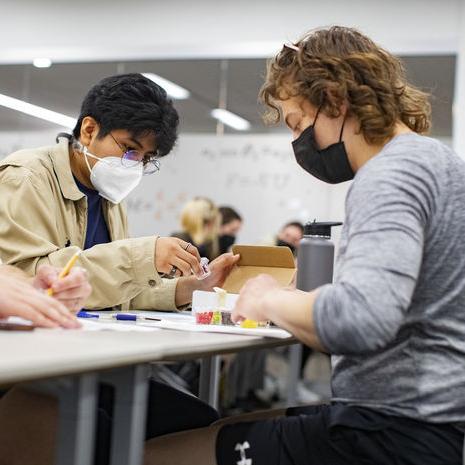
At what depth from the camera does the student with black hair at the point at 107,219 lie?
1.50 meters

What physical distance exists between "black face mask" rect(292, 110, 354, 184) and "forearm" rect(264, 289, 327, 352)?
12.2 inches

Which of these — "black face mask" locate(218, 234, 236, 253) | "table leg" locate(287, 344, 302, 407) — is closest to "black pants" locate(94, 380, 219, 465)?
"table leg" locate(287, 344, 302, 407)

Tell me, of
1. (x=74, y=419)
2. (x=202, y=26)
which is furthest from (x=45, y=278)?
(x=202, y=26)

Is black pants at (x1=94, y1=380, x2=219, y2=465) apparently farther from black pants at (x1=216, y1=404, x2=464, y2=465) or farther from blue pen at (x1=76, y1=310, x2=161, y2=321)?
black pants at (x1=216, y1=404, x2=464, y2=465)

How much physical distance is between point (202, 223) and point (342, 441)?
3776 mm

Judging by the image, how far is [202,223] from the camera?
15.9 ft

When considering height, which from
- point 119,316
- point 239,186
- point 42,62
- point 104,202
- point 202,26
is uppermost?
point 202,26

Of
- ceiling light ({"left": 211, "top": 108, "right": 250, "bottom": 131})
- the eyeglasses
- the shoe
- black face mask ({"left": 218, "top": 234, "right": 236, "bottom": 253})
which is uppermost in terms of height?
ceiling light ({"left": 211, "top": 108, "right": 250, "bottom": 131})

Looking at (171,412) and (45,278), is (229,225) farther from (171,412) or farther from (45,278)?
(45,278)

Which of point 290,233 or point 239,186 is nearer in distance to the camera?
point 290,233

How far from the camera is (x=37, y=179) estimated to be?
5.96 feet

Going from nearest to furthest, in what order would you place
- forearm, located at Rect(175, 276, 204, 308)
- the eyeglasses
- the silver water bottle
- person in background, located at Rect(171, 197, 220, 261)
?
the silver water bottle, forearm, located at Rect(175, 276, 204, 308), the eyeglasses, person in background, located at Rect(171, 197, 220, 261)

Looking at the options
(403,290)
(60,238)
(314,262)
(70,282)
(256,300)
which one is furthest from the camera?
(60,238)

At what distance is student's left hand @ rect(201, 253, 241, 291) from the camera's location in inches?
71.5
